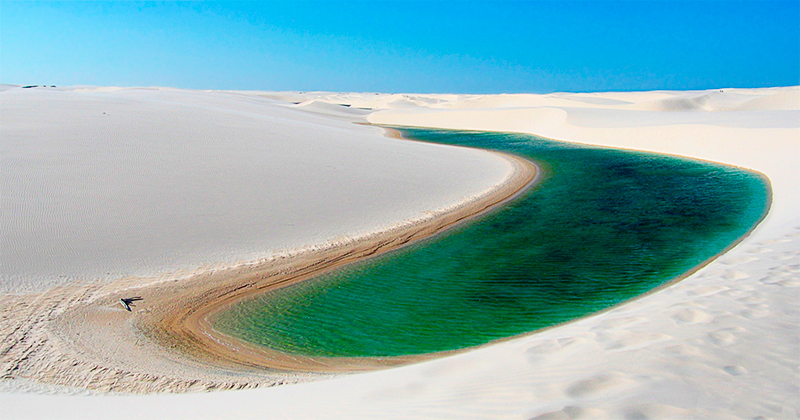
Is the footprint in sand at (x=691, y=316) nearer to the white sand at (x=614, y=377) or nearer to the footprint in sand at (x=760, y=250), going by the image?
the white sand at (x=614, y=377)

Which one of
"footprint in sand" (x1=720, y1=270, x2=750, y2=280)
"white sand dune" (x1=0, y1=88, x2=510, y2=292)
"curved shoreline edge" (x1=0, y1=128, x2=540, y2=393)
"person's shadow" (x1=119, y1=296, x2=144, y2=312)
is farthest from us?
"white sand dune" (x1=0, y1=88, x2=510, y2=292)

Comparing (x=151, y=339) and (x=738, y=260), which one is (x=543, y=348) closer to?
(x=738, y=260)

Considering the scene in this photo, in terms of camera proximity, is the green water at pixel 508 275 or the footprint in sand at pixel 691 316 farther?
the green water at pixel 508 275

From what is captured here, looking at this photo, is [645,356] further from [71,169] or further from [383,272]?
[71,169]

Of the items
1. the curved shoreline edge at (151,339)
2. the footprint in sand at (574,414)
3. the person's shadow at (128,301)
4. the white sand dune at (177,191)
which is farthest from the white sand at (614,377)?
the white sand dune at (177,191)

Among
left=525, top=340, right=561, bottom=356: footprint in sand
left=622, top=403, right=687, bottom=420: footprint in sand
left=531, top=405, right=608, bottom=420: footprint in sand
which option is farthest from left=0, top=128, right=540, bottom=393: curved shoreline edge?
left=622, top=403, right=687, bottom=420: footprint in sand

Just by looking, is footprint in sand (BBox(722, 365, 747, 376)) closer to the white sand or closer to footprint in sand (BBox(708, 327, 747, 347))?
the white sand

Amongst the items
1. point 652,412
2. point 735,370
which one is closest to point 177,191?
point 652,412
